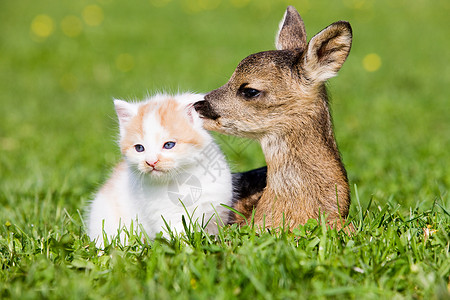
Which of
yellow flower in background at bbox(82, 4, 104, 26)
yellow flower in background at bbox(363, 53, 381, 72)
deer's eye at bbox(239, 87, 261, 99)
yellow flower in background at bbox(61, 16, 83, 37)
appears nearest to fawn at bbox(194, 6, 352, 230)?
deer's eye at bbox(239, 87, 261, 99)

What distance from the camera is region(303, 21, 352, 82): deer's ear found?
3.13m

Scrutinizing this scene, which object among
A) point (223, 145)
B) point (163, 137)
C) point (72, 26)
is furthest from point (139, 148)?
point (72, 26)

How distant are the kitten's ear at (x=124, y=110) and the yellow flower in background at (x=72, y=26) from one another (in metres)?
9.61

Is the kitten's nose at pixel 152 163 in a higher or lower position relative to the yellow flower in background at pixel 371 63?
lower

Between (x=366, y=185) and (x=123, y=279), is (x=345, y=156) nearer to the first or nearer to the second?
(x=366, y=185)

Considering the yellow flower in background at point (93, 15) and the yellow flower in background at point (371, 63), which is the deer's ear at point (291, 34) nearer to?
the yellow flower in background at point (371, 63)

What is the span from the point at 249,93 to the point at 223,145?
0.85 metres

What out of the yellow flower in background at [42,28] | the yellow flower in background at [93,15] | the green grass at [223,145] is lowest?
the green grass at [223,145]

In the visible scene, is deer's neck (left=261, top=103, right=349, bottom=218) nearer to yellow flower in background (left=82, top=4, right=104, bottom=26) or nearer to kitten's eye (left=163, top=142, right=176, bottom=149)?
kitten's eye (left=163, top=142, right=176, bottom=149)

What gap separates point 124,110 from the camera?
3.30 m

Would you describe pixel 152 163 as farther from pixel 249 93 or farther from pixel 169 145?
pixel 249 93

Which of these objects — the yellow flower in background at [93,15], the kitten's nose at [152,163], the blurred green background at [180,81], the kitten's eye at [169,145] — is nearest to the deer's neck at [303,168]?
the blurred green background at [180,81]

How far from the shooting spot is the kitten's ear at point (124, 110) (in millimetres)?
3273

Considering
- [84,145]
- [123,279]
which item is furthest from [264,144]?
[84,145]
